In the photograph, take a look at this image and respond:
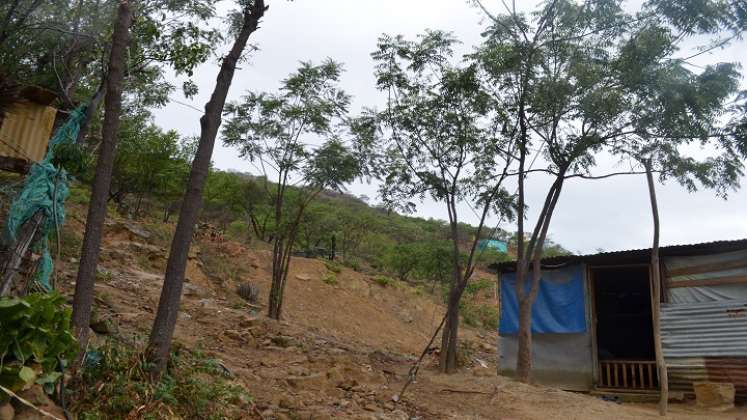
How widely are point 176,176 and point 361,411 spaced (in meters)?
16.1

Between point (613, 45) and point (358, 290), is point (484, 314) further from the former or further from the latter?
point (613, 45)

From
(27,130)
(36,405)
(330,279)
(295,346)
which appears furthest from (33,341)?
(330,279)

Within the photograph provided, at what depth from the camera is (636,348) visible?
1417cm

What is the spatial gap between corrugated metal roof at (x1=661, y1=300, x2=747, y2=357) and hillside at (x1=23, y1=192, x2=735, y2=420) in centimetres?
128

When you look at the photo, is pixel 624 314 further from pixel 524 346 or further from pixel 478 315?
pixel 478 315

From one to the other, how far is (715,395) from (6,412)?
965 centimetres

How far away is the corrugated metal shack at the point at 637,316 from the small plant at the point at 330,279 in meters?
8.61

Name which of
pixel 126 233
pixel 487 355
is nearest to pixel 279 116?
pixel 126 233

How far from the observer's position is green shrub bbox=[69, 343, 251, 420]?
4418 mm

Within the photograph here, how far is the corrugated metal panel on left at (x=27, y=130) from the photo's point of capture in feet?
24.0

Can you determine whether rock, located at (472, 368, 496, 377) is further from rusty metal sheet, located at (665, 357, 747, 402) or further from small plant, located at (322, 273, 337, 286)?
small plant, located at (322, 273, 337, 286)

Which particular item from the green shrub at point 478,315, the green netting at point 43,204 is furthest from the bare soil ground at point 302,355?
the green shrub at point 478,315

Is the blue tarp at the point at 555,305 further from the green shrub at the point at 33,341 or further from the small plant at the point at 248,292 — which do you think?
the green shrub at the point at 33,341

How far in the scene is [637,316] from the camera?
13.7 meters
